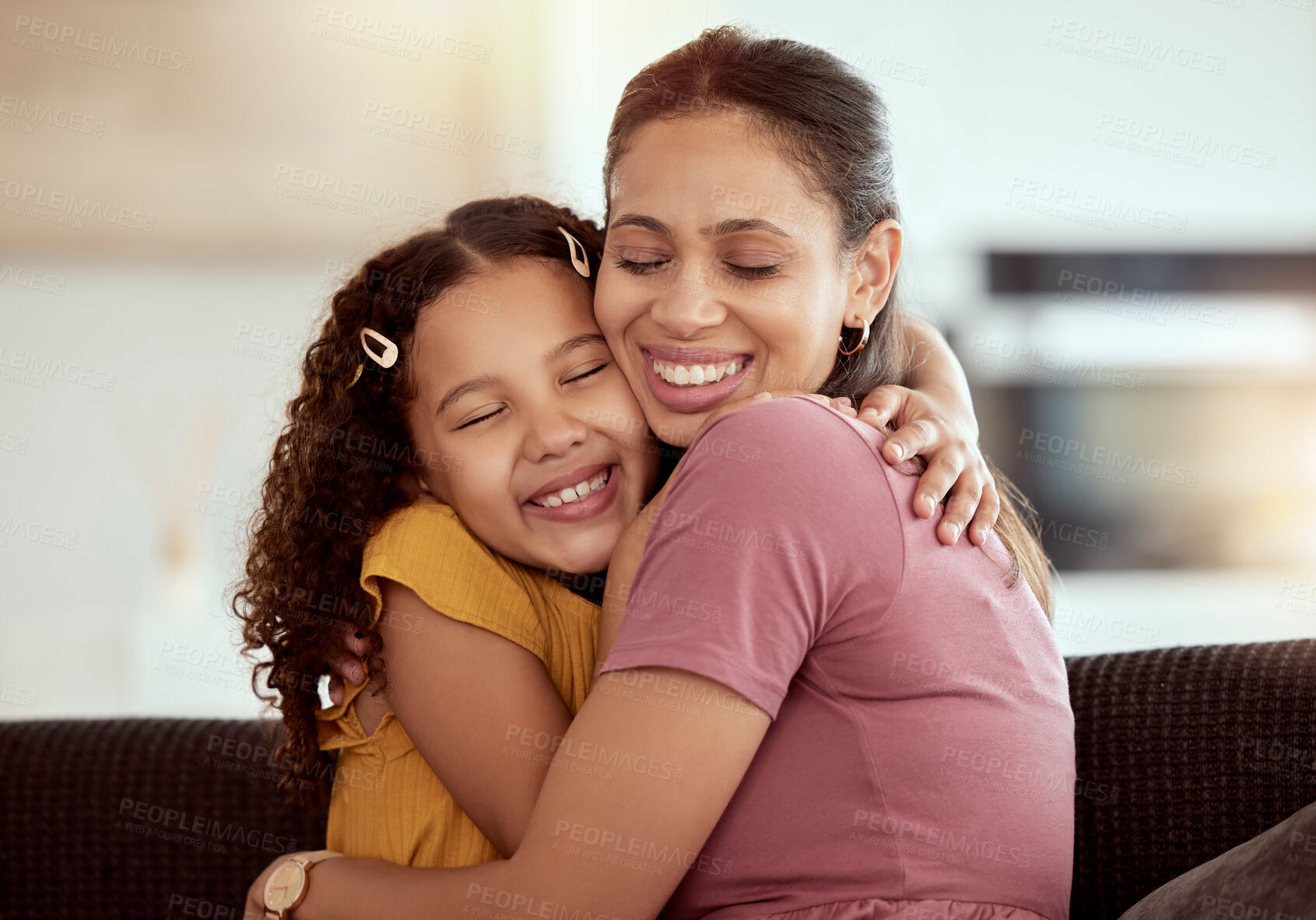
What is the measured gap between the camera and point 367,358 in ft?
4.70

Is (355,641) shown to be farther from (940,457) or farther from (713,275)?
(940,457)

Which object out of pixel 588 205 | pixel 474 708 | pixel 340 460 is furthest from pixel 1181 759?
pixel 588 205

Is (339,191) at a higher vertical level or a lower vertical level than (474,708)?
higher

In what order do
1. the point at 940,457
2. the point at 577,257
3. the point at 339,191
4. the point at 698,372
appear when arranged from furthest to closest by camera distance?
the point at 339,191
the point at 577,257
the point at 698,372
the point at 940,457

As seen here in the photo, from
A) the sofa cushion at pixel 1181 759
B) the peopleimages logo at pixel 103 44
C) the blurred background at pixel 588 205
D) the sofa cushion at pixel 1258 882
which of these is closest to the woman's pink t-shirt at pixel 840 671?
the sofa cushion at pixel 1258 882

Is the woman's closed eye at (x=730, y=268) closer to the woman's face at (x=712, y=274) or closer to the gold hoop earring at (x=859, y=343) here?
the woman's face at (x=712, y=274)

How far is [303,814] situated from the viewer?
5.06 ft

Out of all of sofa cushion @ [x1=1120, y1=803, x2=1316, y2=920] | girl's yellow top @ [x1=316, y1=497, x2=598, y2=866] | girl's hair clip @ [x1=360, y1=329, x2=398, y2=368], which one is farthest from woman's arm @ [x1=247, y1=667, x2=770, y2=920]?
girl's hair clip @ [x1=360, y1=329, x2=398, y2=368]

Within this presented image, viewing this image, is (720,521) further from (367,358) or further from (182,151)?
(182,151)

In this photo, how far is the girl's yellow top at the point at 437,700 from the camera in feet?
4.08

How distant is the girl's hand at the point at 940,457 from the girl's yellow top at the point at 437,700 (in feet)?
1.46

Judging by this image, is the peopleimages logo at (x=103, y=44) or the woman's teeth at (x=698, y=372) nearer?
the woman's teeth at (x=698, y=372)

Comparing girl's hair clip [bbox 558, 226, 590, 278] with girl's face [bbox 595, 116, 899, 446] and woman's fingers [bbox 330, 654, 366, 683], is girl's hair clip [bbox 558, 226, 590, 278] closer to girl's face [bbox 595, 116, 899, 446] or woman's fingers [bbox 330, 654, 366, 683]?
girl's face [bbox 595, 116, 899, 446]

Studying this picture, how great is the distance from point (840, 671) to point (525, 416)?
0.54 meters
